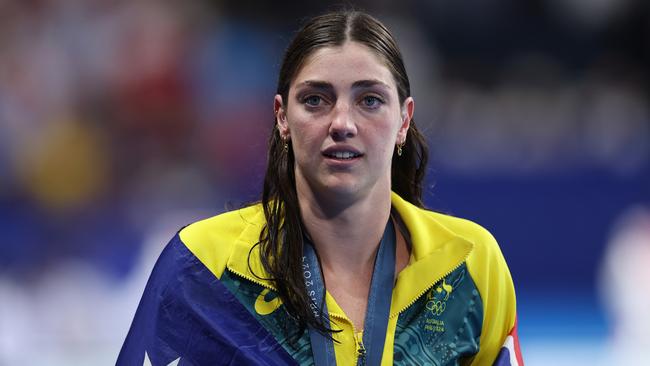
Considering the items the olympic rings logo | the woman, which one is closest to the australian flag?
the woman

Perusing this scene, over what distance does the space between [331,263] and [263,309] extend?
0.21m

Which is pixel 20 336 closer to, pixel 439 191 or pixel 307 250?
pixel 439 191

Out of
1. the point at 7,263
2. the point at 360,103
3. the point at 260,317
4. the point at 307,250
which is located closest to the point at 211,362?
the point at 260,317

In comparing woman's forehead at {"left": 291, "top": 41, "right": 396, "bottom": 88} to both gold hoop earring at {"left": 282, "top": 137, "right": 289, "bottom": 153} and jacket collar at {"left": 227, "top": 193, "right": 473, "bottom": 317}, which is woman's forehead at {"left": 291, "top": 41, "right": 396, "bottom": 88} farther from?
jacket collar at {"left": 227, "top": 193, "right": 473, "bottom": 317}

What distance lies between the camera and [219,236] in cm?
249

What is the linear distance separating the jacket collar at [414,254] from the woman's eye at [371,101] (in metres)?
0.33

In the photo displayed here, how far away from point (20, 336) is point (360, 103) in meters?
2.58

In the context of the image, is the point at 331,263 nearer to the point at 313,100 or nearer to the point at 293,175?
the point at 293,175

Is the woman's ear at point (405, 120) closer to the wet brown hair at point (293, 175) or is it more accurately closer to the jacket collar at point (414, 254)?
the wet brown hair at point (293, 175)

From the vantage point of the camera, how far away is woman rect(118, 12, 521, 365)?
2.40 m

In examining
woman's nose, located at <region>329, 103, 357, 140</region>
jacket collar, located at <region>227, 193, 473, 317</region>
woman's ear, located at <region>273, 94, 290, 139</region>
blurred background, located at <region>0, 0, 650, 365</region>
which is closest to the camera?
woman's nose, located at <region>329, 103, 357, 140</region>

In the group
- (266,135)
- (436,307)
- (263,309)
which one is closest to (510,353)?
(436,307)

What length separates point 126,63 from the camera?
5148 mm

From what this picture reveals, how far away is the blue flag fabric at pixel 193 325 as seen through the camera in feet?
7.88
